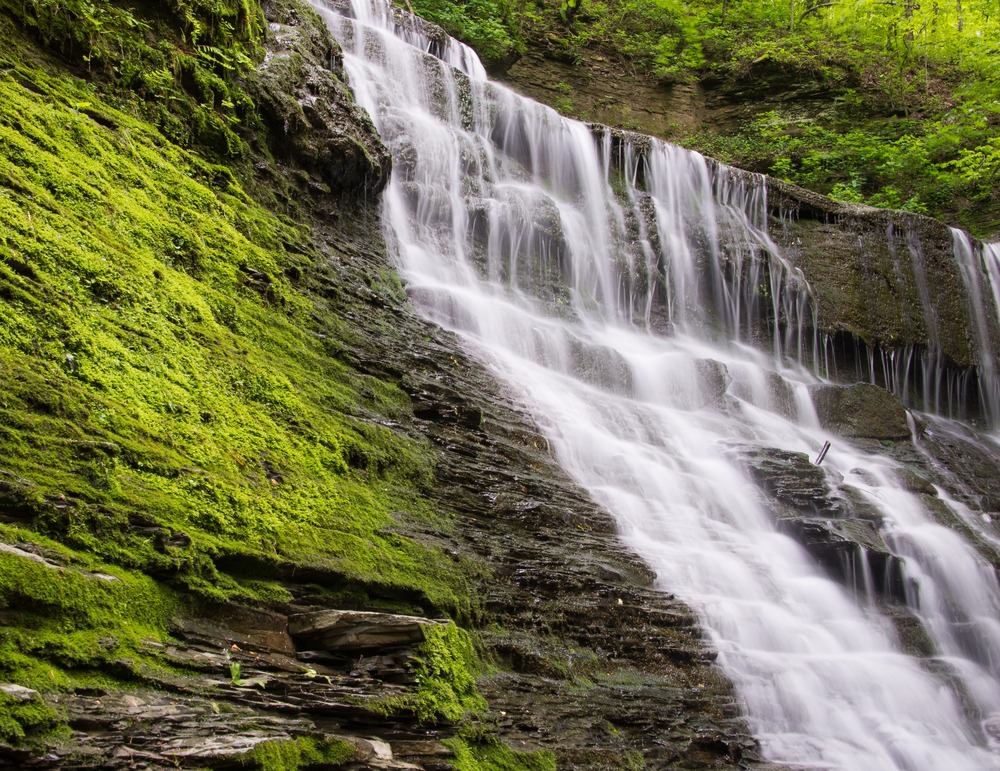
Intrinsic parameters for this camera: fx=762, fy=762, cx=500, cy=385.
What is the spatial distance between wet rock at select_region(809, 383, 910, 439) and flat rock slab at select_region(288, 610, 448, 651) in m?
10.5

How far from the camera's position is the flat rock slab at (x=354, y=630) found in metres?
3.47

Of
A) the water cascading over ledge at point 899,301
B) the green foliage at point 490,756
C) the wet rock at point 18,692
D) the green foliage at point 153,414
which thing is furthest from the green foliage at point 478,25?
the wet rock at point 18,692

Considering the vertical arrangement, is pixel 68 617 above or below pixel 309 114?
below

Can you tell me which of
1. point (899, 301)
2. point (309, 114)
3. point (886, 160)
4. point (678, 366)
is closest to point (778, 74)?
point (886, 160)

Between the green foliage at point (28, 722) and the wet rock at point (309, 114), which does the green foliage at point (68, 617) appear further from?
the wet rock at point (309, 114)

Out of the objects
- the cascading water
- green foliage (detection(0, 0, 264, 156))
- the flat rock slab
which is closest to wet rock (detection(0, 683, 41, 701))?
the flat rock slab

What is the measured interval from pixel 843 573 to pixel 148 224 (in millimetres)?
7206

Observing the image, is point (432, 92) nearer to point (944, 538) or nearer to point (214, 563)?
point (944, 538)

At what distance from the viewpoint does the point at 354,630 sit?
3.55 meters

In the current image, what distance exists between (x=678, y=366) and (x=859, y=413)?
3.60m

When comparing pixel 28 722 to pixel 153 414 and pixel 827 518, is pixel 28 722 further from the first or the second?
pixel 827 518

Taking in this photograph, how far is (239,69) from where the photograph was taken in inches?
303

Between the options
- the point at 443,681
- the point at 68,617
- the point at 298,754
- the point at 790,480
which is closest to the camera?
the point at 68,617

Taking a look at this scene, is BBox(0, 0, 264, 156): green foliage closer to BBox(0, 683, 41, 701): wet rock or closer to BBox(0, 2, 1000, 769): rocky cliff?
BBox(0, 2, 1000, 769): rocky cliff
